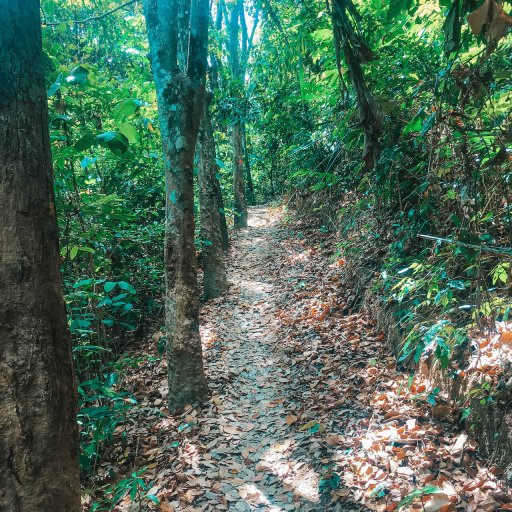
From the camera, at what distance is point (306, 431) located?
417 cm

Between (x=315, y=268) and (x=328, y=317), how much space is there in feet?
7.91

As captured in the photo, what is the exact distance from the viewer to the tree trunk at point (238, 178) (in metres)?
14.4

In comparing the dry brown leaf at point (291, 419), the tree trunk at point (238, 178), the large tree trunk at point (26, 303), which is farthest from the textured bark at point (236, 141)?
the large tree trunk at point (26, 303)

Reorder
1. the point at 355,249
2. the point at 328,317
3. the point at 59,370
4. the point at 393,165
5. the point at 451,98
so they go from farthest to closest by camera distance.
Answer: the point at 355,249
the point at 328,317
the point at 393,165
the point at 451,98
the point at 59,370

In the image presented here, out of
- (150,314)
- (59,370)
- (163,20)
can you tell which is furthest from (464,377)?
(150,314)

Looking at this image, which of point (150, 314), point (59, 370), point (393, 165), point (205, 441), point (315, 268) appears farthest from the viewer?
point (315, 268)

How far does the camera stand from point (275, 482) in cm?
368

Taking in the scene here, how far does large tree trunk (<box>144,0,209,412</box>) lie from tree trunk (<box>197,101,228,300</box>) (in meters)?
3.77

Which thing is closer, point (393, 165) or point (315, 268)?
point (393, 165)

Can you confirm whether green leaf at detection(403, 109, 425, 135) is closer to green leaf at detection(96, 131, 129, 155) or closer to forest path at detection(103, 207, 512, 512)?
green leaf at detection(96, 131, 129, 155)

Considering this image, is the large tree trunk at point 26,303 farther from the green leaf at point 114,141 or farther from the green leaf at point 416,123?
the green leaf at point 416,123

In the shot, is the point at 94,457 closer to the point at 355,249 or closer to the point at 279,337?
the point at 279,337

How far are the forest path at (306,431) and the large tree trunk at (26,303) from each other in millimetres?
2263

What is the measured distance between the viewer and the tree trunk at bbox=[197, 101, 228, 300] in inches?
336
